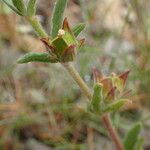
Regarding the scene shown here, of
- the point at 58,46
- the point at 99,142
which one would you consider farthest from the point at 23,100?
the point at 58,46

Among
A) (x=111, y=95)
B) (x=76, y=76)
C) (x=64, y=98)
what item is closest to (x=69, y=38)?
(x=76, y=76)

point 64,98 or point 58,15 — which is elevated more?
point 58,15

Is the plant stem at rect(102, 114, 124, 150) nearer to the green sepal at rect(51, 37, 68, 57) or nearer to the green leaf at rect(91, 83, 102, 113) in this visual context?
the green leaf at rect(91, 83, 102, 113)

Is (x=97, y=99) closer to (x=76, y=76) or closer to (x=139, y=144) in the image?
(x=76, y=76)

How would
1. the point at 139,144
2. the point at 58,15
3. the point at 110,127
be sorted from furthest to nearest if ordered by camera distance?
the point at 139,144
the point at 110,127
the point at 58,15

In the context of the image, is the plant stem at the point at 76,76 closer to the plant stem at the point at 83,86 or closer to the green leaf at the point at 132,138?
the plant stem at the point at 83,86

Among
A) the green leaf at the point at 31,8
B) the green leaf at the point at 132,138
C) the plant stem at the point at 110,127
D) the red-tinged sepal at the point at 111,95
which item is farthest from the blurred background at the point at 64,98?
the green leaf at the point at 31,8

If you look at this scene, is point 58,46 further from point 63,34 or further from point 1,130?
point 1,130

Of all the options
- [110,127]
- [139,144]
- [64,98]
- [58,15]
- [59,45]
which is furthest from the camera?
[64,98]
